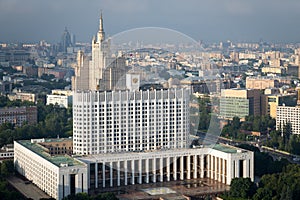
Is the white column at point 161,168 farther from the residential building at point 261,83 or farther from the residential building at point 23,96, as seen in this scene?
the residential building at point 261,83

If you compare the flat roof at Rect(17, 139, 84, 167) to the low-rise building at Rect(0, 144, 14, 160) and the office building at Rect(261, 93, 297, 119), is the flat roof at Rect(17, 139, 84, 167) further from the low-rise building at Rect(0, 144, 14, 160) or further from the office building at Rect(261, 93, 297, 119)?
the office building at Rect(261, 93, 297, 119)

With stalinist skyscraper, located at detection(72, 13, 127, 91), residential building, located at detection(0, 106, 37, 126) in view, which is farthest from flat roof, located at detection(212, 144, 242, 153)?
residential building, located at detection(0, 106, 37, 126)

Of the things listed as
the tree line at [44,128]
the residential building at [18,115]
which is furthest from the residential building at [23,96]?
the residential building at [18,115]

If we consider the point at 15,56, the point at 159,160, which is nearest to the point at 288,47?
the point at 15,56

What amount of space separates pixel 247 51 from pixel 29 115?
29.6m

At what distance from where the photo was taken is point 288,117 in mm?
20109

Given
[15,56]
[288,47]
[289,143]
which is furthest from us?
[288,47]

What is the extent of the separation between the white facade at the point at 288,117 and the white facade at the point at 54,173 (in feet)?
28.8

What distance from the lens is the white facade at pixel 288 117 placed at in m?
19.6

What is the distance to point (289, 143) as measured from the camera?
688 inches

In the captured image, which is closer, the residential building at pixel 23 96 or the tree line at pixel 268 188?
the tree line at pixel 268 188

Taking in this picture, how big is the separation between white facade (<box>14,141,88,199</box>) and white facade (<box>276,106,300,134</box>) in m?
8.79

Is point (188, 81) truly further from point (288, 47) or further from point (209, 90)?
point (288, 47)

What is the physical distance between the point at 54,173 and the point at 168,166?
233cm
